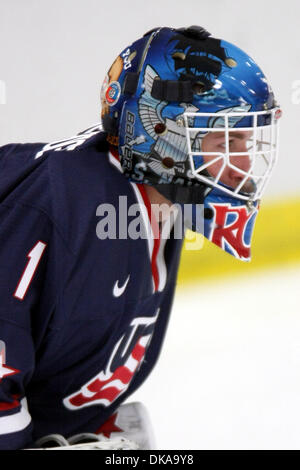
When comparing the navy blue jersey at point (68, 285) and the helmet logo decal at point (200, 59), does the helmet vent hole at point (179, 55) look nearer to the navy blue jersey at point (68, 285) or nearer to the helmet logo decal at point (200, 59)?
the helmet logo decal at point (200, 59)

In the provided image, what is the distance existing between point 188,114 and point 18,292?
40 cm

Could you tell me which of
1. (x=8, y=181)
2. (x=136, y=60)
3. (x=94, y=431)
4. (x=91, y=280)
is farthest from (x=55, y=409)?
(x=136, y=60)

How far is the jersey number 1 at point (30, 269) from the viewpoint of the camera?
3.74 ft

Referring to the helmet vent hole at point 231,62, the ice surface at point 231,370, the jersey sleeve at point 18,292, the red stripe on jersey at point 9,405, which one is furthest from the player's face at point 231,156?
the ice surface at point 231,370

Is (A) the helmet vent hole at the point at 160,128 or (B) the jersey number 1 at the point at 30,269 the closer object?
(B) the jersey number 1 at the point at 30,269

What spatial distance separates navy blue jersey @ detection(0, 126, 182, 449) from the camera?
115cm

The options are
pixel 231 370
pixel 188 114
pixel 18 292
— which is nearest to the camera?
pixel 18 292

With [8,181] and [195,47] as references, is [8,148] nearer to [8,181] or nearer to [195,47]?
[8,181]

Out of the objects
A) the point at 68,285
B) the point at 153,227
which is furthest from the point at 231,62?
the point at 68,285

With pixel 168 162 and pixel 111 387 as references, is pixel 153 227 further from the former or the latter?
pixel 111 387

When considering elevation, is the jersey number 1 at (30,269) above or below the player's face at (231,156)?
below

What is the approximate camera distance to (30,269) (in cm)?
114

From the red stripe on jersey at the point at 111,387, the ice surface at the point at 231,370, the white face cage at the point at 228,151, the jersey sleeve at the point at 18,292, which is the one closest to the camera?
the jersey sleeve at the point at 18,292
